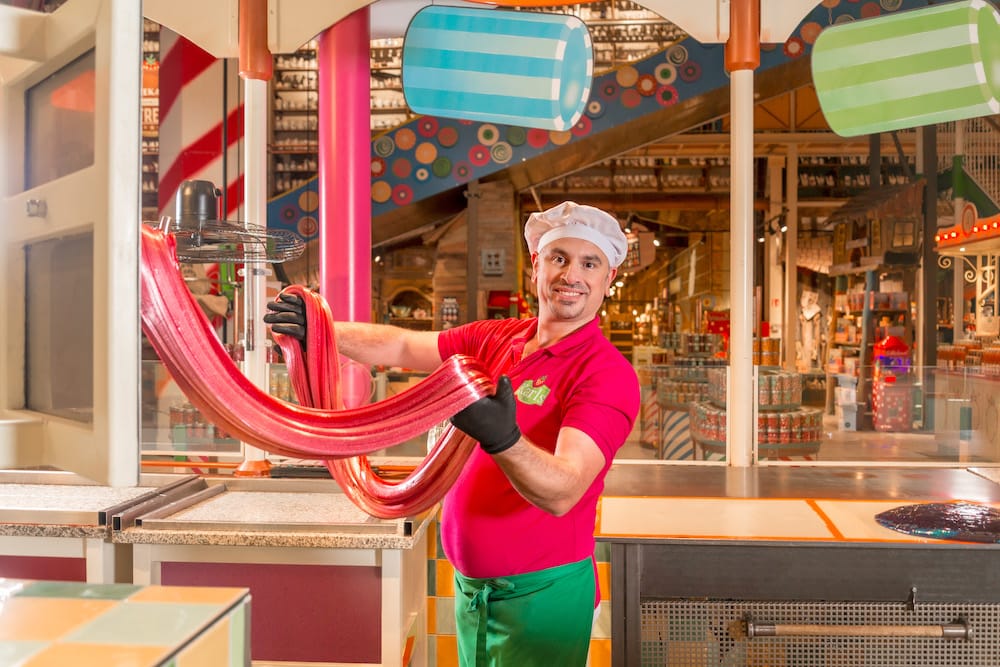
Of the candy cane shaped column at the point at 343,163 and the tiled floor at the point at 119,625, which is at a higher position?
the candy cane shaped column at the point at 343,163

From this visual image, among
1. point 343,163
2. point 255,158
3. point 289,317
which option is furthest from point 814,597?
point 343,163

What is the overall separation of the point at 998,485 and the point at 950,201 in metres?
13.0

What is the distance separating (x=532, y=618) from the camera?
1808mm

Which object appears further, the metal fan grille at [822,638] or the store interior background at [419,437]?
the metal fan grille at [822,638]

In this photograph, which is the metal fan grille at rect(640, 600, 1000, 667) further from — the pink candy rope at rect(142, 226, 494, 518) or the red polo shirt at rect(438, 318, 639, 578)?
the pink candy rope at rect(142, 226, 494, 518)

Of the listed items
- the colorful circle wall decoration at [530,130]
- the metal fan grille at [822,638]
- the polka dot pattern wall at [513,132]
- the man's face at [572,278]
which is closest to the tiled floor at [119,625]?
the man's face at [572,278]

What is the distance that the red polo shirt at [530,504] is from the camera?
1.77 metres

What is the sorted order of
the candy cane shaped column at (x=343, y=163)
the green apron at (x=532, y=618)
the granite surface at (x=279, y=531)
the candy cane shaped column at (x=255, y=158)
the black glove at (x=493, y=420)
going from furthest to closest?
the candy cane shaped column at (x=343, y=163) → the candy cane shaped column at (x=255, y=158) → the granite surface at (x=279, y=531) → the green apron at (x=532, y=618) → the black glove at (x=493, y=420)

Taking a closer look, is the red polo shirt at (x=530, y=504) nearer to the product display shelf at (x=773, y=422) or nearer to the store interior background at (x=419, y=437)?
the store interior background at (x=419, y=437)

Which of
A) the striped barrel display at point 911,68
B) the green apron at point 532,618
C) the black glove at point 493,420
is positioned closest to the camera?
the black glove at point 493,420

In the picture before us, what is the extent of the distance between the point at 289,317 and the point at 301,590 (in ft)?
3.51

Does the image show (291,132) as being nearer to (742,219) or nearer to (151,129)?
(151,129)

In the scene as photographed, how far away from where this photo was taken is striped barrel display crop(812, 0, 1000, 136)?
11.2ft

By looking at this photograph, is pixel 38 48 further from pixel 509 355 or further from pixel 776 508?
pixel 776 508
